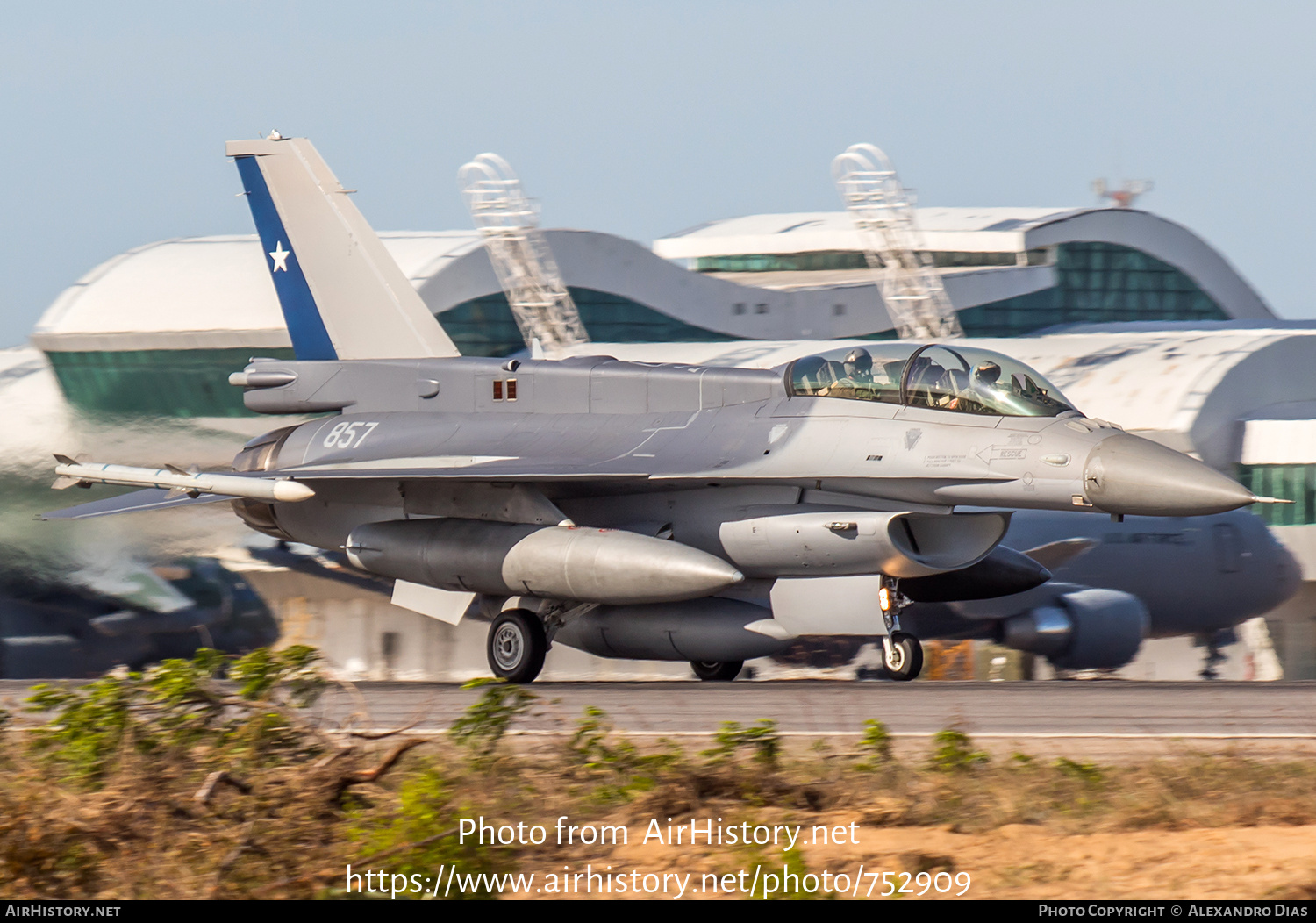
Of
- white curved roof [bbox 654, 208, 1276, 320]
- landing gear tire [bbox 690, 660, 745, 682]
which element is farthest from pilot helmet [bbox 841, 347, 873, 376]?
white curved roof [bbox 654, 208, 1276, 320]

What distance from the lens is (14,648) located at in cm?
2058

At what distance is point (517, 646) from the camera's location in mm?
13297

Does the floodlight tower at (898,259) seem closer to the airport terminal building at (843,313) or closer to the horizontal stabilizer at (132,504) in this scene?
the airport terminal building at (843,313)

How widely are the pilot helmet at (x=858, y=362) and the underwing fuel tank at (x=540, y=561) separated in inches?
82.9

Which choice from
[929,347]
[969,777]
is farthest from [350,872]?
[929,347]

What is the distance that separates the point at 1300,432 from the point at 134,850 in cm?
1693

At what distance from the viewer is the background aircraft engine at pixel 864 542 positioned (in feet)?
38.0

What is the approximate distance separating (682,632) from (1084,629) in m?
→ 6.33

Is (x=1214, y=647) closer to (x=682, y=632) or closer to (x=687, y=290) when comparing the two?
(x=682, y=632)

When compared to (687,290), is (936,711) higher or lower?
lower

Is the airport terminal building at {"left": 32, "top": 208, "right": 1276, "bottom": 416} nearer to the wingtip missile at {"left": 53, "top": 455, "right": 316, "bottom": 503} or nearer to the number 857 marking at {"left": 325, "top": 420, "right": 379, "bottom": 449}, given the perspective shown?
the wingtip missile at {"left": 53, "top": 455, "right": 316, "bottom": 503}

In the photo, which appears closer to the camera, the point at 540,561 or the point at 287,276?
the point at 540,561

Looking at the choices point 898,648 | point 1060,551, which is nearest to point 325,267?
point 898,648

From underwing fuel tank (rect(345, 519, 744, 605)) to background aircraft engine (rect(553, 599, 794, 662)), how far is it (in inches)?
25.1
